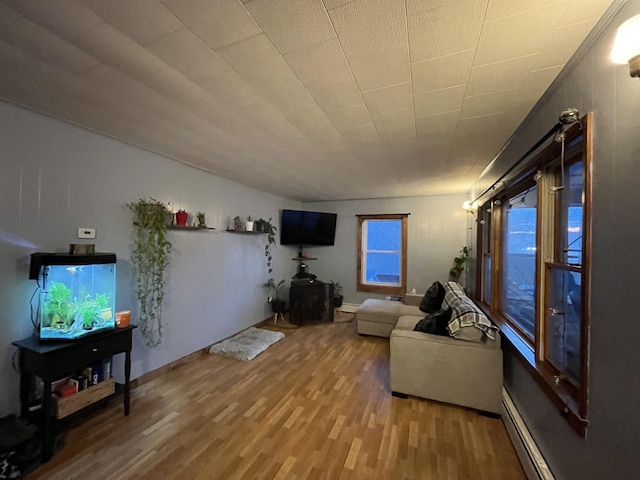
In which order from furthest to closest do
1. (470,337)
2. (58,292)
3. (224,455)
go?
(470,337)
(58,292)
(224,455)

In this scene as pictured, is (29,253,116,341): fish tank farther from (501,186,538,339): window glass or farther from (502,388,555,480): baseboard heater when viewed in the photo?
(501,186,538,339): window glass

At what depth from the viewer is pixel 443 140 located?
90.0 inches

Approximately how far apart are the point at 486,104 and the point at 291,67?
1288 mm

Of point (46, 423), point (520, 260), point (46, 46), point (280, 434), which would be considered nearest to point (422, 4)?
point (46, 46)

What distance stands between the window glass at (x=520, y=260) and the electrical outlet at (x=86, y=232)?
3.51m

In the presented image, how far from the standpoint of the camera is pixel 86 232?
2166mm

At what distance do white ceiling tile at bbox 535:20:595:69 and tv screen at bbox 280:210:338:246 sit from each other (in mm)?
4168

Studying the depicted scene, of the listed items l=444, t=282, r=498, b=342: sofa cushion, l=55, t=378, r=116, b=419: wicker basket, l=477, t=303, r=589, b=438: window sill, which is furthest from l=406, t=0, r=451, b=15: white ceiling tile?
l=55, t=378, r=116, b=419: wicker basket

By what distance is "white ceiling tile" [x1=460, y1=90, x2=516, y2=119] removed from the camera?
A: 1602 mm

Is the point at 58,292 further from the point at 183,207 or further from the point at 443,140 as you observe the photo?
the point at 443,140

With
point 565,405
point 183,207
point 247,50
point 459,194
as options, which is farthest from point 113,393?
point 459,194

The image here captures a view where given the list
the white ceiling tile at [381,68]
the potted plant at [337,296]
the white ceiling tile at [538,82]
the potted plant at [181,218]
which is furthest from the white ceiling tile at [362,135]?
the potted plant at [337,296]

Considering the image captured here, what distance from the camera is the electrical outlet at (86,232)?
6.99ft

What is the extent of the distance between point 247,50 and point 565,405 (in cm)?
232
